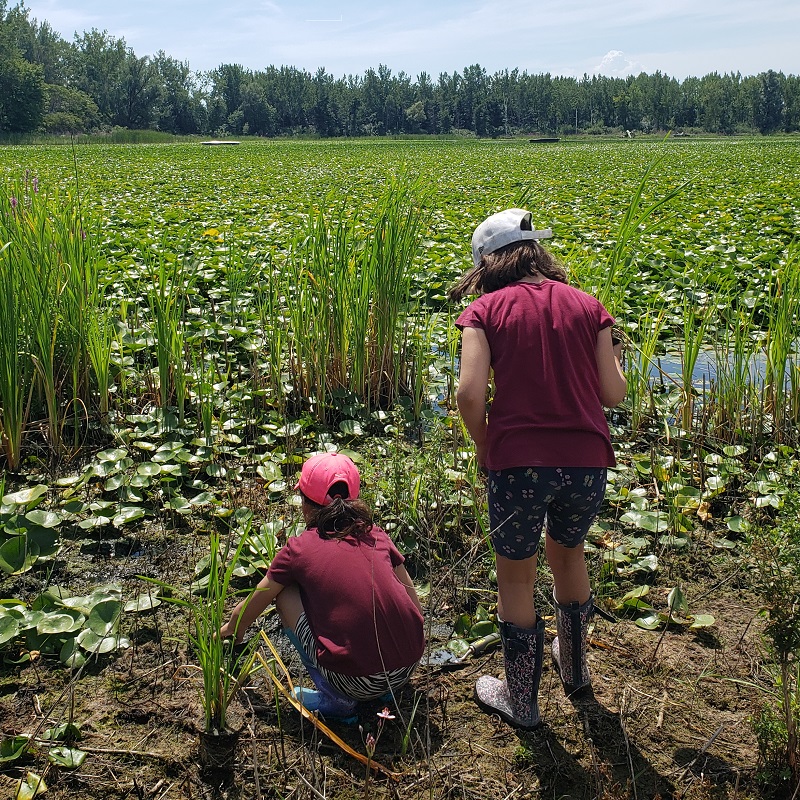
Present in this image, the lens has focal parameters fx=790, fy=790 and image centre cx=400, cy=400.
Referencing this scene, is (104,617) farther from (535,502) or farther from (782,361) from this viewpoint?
(782,361)

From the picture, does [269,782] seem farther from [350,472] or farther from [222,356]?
[222,356]

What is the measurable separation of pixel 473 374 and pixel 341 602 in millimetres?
587

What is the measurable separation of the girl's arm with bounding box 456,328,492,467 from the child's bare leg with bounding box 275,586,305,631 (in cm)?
60

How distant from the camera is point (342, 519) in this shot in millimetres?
1849

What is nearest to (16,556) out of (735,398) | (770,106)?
(735,398)

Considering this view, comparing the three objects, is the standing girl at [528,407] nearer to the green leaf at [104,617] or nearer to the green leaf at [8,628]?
the green leaf at [104,617]

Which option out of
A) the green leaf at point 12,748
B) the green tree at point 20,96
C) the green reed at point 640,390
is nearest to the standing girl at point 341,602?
the green leaf at point 12,748

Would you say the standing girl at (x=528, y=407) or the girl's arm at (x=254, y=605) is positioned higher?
the standing girl at (x=528, y=407)

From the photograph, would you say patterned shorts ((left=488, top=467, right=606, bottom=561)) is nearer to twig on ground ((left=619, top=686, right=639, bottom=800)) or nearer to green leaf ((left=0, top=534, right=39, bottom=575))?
twig on ground ((left=619, top=686, right=639, bottom=800))

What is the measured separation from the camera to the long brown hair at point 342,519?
182 cm

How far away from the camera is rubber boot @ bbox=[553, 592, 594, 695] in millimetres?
1899

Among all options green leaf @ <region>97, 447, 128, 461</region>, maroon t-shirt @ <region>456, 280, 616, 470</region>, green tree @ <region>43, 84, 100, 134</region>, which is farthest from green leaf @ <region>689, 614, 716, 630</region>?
green tree @ <region>43, 84, 100, 134</region>

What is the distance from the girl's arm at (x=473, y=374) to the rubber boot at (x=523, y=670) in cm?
50

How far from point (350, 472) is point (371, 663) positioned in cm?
44
